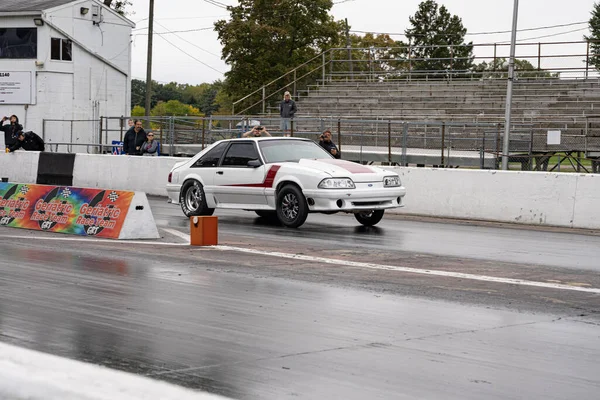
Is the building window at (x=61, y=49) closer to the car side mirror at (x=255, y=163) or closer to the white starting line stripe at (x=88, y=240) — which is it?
the car side mirror at (x=255, y=163)

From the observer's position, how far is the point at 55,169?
28.2m

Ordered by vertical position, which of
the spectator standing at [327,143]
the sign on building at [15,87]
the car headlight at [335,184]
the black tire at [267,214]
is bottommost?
→ the black tire at [267,214]

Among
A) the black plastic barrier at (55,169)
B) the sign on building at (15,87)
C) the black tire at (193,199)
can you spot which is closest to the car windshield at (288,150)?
the black tire at (193,199)

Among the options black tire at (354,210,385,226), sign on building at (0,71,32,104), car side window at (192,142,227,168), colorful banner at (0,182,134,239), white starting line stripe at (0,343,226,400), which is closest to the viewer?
white starting line stripe at (0,343,226,400)

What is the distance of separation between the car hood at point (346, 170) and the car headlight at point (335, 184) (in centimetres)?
9

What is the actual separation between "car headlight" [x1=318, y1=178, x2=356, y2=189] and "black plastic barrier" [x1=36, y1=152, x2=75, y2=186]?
14154 mm

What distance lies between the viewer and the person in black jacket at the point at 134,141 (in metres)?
26.8

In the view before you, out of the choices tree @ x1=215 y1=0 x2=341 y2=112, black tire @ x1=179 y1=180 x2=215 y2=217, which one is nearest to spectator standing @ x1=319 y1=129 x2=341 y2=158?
black tire @ x1=179 y1=180 x2=215 y2=217

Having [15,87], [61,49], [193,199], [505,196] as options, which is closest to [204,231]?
[193,199]

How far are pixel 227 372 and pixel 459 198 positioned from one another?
13.5 m

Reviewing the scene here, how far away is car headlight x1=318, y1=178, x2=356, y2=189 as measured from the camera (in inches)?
601

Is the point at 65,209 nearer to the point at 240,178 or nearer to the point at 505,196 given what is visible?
the point at 240,178

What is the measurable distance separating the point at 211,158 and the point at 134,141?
9.92 metres

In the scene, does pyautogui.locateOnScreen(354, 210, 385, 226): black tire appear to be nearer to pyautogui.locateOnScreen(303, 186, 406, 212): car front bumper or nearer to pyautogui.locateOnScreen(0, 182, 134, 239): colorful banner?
pyautogui.locateOnScreen(303, 186, 406, 212): car front bumper
